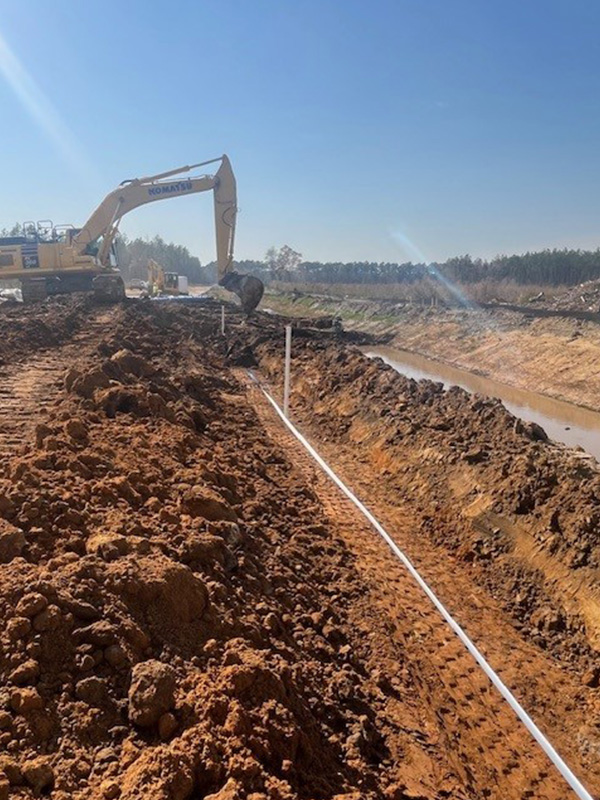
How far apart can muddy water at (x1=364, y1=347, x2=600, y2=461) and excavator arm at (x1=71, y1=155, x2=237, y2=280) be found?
8.72m

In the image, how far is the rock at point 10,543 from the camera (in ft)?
11.7

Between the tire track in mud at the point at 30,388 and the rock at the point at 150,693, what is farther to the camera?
the tire track in mud at the point at 30,388

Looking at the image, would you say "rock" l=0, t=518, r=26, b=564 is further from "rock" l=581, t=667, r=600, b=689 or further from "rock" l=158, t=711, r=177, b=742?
"rock" l=581, t=667, r=600, b=689

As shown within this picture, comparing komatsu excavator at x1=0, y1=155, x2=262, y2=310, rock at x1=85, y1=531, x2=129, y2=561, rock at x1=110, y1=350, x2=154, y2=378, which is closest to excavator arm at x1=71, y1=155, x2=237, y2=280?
komatsu excavator at x1=0, y1=155, x2=262, y2=310

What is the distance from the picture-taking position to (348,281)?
3364 inches

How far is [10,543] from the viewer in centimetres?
363

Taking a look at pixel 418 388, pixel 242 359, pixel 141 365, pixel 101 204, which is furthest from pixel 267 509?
pixel 101 204

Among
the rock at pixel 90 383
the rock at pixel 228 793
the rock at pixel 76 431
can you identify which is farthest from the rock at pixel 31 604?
the rock at pixel 90 383

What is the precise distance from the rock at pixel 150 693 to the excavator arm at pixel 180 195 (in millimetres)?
22958

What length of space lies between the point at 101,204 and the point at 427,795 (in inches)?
1026

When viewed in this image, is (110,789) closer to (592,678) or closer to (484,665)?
(484,665)

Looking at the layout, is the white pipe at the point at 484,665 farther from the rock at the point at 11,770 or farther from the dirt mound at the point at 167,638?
the rock at the point at 11,770

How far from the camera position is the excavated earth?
2.59m

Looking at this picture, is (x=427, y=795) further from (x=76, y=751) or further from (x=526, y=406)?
(x=526, y=406)
